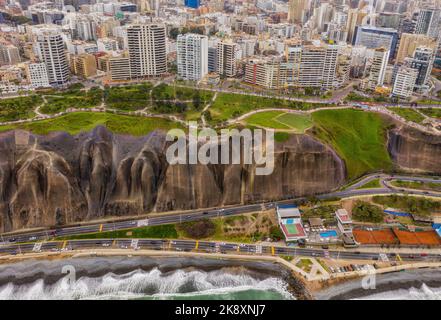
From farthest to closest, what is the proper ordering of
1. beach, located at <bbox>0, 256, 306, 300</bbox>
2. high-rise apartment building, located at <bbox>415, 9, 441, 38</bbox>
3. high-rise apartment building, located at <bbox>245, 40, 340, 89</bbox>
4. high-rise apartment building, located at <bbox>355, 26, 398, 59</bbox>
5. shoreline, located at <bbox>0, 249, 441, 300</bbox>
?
high-rise apartment building, located at <bbox>415, 9, 441, 38</bbox>, high-rise apartment building, located at <bbox>355, 26, 398, 59</bbox>, high-rise apartment building, located at <bbox>245, 40, 340, 89</bbox>, shoreline, located at <bbox>0, 249, 441, 300</bbox>, beach, located at <bbox>0, 256, 306, 300</bbox>

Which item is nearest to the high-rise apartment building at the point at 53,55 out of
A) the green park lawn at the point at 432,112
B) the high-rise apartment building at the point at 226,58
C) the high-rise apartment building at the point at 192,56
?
the high-rise apartment building at the point at 192,56

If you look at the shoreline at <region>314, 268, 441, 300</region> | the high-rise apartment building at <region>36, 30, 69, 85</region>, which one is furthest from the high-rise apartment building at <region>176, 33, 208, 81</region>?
the shoreline at <region>314, 268, 441, 300</region>

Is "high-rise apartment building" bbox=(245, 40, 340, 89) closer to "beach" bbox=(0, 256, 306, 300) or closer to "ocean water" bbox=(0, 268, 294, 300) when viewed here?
"beach" bbox=(0, 256, 306, 300)

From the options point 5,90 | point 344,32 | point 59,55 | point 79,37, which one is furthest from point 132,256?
point 344,32

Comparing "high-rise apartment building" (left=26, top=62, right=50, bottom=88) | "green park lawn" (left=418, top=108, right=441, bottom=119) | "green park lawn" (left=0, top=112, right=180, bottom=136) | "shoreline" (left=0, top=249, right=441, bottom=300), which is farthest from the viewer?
"high-rise apartment building" (left=26, top=62, right=50, bottom=88)

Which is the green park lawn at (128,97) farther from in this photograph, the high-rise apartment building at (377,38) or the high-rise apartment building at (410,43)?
the high-rise apartment building at (377,38)

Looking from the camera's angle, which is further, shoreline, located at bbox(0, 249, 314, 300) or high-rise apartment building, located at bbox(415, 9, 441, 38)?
high-rise apartment building, located at bbox(415, 9, 441, 38)
